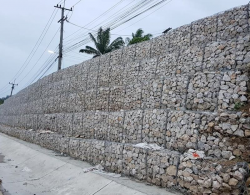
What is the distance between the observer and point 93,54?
2586 cm

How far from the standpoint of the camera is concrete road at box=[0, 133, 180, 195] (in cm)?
712

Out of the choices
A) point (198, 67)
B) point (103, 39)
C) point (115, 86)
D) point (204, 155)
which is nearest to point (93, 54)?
point (103, 39)

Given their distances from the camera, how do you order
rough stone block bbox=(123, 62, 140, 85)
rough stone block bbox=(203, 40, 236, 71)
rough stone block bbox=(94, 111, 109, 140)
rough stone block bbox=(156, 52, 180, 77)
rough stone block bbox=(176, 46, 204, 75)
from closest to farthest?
rough stone block bbox=(203, 40, 236, 71), rough stone block bbox=(176, 46, 204, 75), rough stone block bbox=(156, 52, 180, 77), rough stone block bbox=(94, 111, 109, 140), rough stone block bbox=(123, 62, 140, 85)

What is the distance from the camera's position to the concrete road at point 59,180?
23.4 ft

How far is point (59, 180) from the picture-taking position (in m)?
9.68

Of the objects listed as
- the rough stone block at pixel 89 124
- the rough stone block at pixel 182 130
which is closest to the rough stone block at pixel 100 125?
the rough stone block at pixel 89 124

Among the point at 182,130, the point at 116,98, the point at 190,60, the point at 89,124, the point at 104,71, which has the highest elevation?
the point at 104,71

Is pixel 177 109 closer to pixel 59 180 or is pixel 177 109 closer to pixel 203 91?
pixel 203 91

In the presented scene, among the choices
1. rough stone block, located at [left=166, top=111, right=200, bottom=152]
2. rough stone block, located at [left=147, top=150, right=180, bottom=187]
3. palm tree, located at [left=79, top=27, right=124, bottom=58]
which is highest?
palm tree, located at [left=79, top=27, right=124, bottom=58]

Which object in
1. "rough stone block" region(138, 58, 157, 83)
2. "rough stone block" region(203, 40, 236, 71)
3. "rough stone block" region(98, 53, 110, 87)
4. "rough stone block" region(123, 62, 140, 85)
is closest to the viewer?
"rough stone block" region(203, 40, 236, 71)

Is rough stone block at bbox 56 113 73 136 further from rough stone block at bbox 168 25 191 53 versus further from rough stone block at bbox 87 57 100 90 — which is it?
rough stone block at bbox 168 25 191 53

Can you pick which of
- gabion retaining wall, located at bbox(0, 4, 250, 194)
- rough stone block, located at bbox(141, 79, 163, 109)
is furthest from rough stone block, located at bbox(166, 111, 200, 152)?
rough stone block, located at bbox(141, 79, 163, 109)

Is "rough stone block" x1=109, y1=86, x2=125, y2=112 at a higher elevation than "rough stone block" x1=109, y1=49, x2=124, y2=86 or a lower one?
lower

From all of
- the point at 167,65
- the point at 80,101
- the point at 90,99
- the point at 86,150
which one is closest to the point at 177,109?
the point at 167,65
